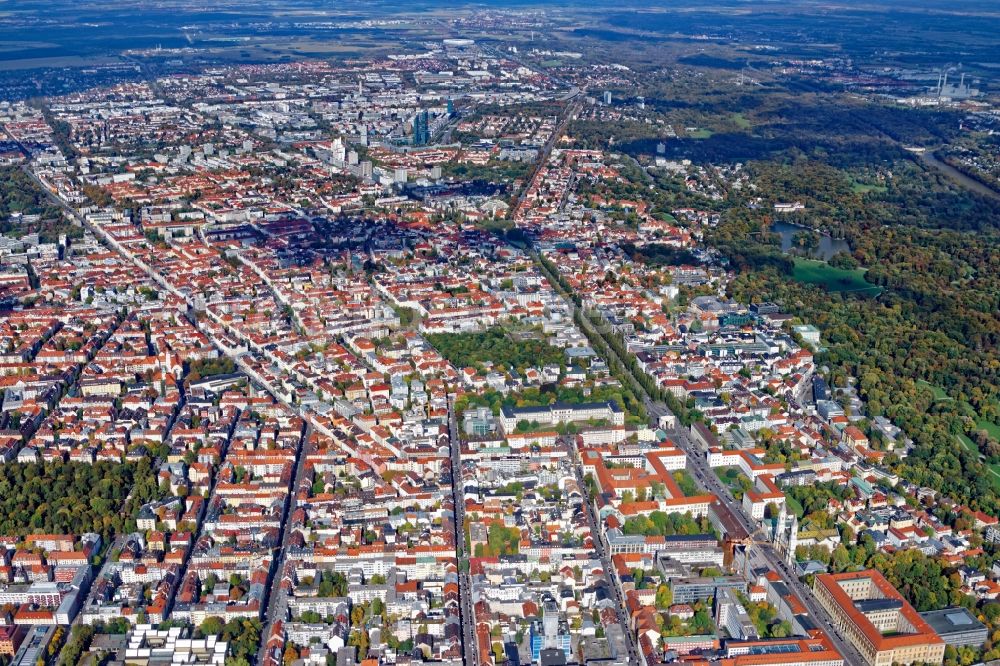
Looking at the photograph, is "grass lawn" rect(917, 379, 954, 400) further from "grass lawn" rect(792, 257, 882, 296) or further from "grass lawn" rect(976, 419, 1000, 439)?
"grass lawn" rect(792, 257, 882, 296)

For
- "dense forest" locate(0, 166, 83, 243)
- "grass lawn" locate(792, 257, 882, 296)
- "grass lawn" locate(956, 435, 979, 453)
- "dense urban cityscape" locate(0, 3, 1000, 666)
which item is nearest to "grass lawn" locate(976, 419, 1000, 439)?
"dense urban cityscape" locate(0, 3, 1000, 666)

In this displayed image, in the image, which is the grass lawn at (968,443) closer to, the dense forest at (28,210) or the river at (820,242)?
the river at (820,242)

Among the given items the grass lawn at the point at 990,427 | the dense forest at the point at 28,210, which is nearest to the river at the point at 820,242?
the grass lawn at the point at 990,427

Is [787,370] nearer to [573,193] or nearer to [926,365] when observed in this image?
[926,365]

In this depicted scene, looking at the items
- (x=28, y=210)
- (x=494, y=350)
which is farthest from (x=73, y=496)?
(x=28, y=210)

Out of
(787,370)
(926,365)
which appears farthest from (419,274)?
(926,365)

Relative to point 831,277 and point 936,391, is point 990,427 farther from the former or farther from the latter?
point 831,277
